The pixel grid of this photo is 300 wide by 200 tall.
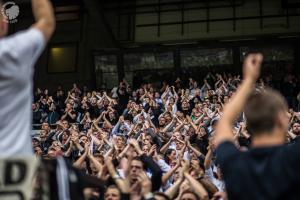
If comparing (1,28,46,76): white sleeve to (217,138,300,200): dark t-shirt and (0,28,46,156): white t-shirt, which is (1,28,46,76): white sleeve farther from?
(217,138,300,200): dark t-shirt

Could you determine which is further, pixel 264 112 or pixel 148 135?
pixel 148 135

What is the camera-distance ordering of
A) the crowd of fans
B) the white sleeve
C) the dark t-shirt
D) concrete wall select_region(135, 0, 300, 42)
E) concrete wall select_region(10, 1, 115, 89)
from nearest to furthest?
the dark t-shirt < the white sleeve < the crowd of fans < concrete wall select_region(135, 0, 300, 42) < concrete wall select_region(10, 1, 115, 89)

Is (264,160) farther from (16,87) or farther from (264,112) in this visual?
(16,87)

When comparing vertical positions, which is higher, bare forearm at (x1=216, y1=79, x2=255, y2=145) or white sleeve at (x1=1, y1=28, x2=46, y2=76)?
white sleeve at (x1=1, y1=28, x2=46, y2=76)

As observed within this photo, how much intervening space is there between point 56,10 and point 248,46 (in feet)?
30.6

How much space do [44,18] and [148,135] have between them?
951cm

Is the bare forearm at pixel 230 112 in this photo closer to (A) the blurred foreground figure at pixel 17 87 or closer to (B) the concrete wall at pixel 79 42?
(A) the blurred foreground figure at pixel 17 87

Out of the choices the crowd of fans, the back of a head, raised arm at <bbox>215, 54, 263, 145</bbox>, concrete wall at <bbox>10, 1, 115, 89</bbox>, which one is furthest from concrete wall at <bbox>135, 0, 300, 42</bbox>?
the back of a head

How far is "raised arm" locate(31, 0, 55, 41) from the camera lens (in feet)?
7.32

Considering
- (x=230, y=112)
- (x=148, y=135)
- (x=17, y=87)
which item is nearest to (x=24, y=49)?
(x=17, y=87)

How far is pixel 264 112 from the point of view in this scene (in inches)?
78.6

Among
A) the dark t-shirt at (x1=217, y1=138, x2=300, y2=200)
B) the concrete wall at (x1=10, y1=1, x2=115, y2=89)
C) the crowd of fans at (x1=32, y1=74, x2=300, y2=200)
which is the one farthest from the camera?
the concrete wall at (x1=10, y1=1, x2=115, y2=89)

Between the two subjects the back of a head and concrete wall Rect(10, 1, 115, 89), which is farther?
concrete wall Rect(10, 1, 115, 89)

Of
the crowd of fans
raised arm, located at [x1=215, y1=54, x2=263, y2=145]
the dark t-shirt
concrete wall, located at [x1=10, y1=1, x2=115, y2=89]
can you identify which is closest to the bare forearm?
raised arm, located at [x1=215, y1=54, x2=263, y2=145]
